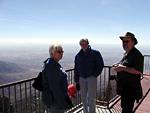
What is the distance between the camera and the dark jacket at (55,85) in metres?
3.40

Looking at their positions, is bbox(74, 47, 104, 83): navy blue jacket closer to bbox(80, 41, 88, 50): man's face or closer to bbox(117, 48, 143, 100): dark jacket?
bbox(80, 41, 88, 50): man's face

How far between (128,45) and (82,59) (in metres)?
1.39

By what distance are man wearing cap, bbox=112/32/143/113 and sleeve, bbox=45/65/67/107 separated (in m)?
1.25

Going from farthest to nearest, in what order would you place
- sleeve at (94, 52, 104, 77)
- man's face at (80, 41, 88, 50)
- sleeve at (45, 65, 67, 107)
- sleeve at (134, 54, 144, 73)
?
1. sleeve at (94, 52, 104, 77)
2. man's face at (80, 41, 88, 50)
3. sleeve at (134, 54, 144, 73)
4. sleeve at (45, 65, 67, 107)

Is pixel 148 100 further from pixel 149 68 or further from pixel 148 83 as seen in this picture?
pixel 149 68

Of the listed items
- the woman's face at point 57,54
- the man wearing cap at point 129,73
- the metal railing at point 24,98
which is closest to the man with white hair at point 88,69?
the metal railing at point 24,98

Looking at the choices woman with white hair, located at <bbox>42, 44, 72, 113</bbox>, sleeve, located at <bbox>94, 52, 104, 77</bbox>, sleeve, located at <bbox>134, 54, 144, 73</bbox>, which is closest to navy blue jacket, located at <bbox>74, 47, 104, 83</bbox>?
sleeve, located at <bbox>94, 52, 104, 77</bbox>

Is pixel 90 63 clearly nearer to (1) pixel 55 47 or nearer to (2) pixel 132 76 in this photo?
(2) pixel 132 76

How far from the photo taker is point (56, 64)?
3.44 meters

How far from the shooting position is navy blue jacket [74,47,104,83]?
538 centimetres

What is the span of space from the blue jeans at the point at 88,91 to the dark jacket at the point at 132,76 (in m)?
1.16

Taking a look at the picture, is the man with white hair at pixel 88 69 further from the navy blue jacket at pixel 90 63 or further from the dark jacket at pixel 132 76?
the dark jacket at pixel 132 76

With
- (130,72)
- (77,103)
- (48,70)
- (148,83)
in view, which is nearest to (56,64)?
(48,70)

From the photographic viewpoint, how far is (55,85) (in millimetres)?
3398
